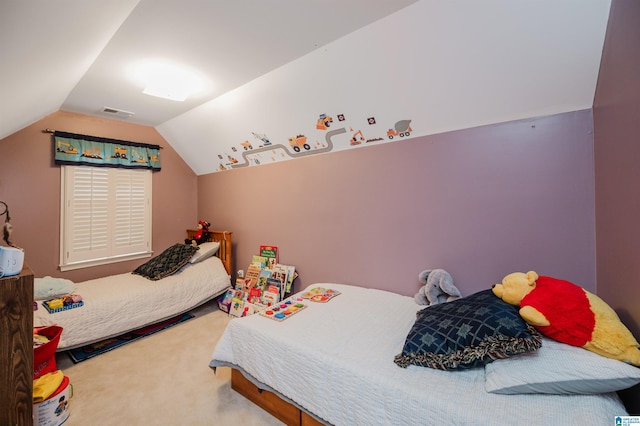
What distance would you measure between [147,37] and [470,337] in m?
2.55

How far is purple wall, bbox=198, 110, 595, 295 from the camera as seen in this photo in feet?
5.49

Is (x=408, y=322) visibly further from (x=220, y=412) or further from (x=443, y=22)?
(x=443, y=22)

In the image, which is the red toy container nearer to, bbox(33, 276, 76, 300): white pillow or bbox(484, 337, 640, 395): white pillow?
bbox(33, 276, 76, 300): white pillow

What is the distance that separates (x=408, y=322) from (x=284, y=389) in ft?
2.86

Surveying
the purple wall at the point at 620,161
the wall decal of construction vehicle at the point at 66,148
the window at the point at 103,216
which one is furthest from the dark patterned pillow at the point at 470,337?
the wall decal of construction vehicle at the point at 66,148

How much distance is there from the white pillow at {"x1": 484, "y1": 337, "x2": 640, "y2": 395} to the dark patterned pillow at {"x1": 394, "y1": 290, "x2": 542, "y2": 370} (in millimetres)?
52

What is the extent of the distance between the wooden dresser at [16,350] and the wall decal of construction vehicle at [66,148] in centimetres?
257

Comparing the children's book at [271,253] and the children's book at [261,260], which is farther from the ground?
the children's book at [271,253]

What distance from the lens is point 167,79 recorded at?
2.31 metres

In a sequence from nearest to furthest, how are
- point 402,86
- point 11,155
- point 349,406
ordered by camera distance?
point 349,406 < point 402,86 < point 11,155

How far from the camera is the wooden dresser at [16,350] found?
44.6 inches

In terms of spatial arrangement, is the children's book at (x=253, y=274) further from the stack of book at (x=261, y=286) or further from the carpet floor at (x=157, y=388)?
the carpet floor at (x=157, y=388)

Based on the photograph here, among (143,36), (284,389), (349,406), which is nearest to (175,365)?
(284,389)

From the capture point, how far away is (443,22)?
152 centimetres
